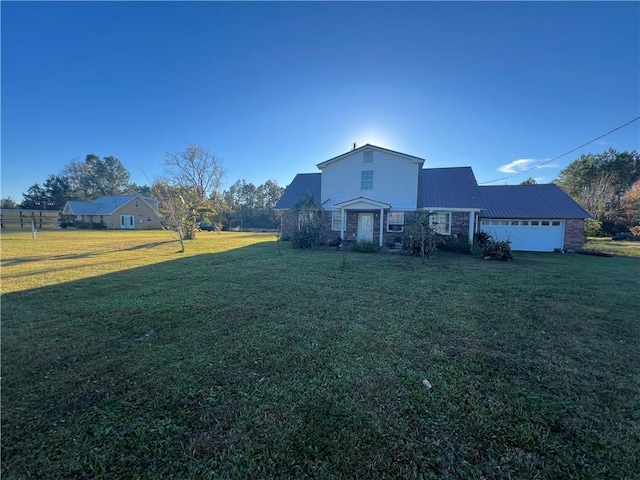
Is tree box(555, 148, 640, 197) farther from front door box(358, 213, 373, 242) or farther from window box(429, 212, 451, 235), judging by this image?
front door box(358, 213, 373, 242)

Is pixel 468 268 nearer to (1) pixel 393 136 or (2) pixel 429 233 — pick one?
(2) pixel 429 233

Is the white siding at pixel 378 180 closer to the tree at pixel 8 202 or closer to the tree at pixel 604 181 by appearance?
the tree at pixel 604 181

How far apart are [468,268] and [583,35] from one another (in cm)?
971

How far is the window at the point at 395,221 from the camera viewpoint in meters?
17.0

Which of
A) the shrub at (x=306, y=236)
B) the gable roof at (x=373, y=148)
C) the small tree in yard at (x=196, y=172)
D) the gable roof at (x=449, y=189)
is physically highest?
the small tree in yard at (x=196, y=172)

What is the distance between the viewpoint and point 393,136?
17.6 meters

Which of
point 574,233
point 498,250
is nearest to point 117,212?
point 498,250

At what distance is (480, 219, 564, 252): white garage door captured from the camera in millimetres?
16828

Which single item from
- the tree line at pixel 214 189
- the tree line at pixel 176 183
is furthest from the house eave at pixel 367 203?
the tree line at pixel 176 183

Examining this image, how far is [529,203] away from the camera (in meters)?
18.0

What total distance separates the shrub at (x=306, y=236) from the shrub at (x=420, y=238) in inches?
197

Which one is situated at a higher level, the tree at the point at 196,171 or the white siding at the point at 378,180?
the tree at the point at 196,171

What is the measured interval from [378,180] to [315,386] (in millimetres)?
15731

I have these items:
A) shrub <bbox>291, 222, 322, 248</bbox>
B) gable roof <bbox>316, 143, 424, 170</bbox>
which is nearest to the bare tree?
gable roof <bbox>316, 143, 424, 170</bbox>
